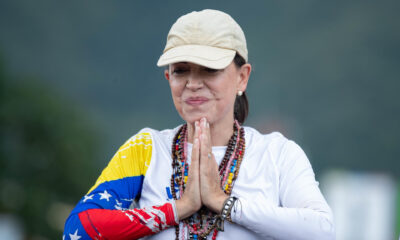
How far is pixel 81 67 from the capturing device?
22.1 meters

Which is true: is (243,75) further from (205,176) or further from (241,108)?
(205,176)

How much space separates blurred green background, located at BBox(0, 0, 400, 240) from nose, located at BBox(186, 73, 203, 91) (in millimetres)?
12406

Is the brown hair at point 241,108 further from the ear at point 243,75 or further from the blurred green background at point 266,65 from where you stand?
the blurred green background at point 266,65

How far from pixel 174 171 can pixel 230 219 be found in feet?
1.26

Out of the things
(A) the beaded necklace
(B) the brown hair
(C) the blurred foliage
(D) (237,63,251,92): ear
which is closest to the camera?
(A) the beaded necklace

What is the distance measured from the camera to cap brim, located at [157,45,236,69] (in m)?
2.30

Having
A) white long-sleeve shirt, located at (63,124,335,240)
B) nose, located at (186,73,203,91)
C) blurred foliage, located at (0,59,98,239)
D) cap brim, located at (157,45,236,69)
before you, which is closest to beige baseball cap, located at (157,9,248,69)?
cap brim, located at (157,45,236,69)

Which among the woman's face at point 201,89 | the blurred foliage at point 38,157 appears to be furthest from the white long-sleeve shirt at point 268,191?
the blurred foliage at point 38,157

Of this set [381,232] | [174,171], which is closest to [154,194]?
[174,171]

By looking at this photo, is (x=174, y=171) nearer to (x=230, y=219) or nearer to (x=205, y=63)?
→ (x=230, y=219)

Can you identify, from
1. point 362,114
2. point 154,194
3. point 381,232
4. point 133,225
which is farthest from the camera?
point 362,114

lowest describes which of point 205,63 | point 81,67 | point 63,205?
point 63,205

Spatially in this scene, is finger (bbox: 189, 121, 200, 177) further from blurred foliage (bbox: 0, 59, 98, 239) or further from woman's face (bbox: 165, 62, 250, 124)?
blurred foliage (bbox: 0, 59, 98, 239)

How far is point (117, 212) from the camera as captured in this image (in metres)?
2.29
